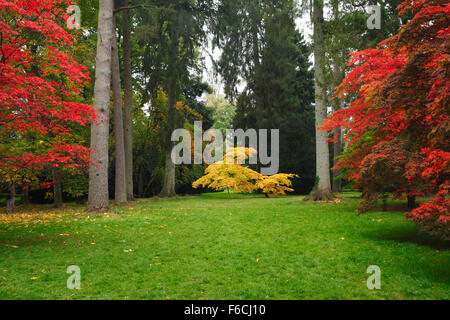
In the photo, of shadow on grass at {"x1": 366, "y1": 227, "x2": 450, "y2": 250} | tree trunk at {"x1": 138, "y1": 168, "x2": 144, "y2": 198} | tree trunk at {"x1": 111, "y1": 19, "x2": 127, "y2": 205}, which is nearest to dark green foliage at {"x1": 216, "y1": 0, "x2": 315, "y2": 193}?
tree trunk at {"x1": 138, "y1": 168, "x2": 144, "y2": 198}

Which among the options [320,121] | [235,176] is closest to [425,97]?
[320,121]

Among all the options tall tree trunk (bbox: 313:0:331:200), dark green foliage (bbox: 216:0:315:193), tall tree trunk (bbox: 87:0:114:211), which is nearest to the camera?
tall tree trunk (bbox: 87:0:114:211)

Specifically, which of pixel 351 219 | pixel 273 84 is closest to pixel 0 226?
pixel 351 219

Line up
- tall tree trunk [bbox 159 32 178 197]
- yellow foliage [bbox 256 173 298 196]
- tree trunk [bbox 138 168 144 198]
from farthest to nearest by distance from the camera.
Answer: tree trunk [bbox 138 168 144 198] < yellow foliage [bbox 256 173 298 196] < tall tree trunk [bbox 159 32 178 197]

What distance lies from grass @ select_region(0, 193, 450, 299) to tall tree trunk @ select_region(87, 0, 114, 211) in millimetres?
1380

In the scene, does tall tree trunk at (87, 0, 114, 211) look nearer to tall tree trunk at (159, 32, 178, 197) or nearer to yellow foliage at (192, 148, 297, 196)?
tall tree trunk at (159, 32, 178, 197)

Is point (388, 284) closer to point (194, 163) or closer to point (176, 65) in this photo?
point (176, 65)

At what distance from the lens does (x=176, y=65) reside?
1612 centimetres

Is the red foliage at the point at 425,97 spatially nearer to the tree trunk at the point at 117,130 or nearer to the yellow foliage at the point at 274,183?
the tree trunk at the point at 117,130

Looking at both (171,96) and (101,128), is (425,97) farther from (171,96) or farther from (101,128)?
(171,96)

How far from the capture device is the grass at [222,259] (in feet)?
11.1

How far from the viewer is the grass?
3.38 metres

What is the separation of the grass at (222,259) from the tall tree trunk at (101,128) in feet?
4.53

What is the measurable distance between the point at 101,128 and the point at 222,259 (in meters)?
6.17
